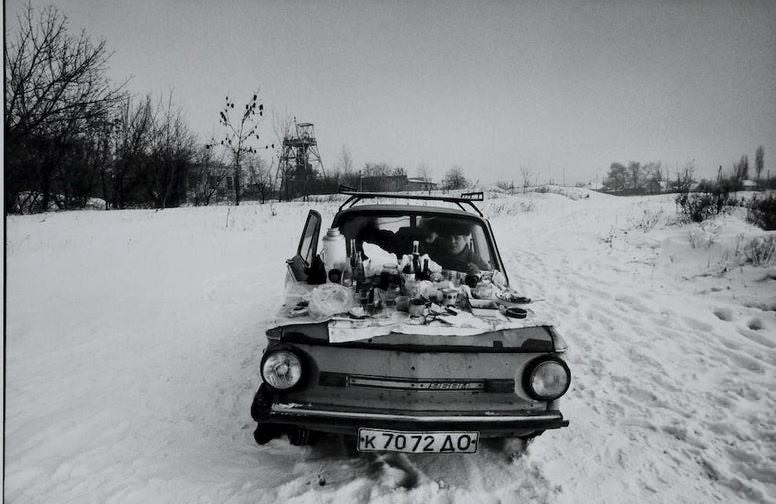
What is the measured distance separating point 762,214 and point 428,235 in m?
9.91

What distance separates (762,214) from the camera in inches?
333

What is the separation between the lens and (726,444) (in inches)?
96.7

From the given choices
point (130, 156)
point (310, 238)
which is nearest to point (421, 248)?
point (310, 238)

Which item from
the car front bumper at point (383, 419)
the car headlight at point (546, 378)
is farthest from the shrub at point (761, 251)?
the car front bumper at point (383, 419)

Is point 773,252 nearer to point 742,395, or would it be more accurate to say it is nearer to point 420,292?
point 742,395

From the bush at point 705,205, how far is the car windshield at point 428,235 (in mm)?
10684

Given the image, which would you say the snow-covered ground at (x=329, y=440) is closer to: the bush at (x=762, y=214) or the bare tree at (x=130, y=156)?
the bush at (x=762, y=214)

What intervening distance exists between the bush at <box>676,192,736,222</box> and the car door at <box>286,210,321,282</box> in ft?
38.8

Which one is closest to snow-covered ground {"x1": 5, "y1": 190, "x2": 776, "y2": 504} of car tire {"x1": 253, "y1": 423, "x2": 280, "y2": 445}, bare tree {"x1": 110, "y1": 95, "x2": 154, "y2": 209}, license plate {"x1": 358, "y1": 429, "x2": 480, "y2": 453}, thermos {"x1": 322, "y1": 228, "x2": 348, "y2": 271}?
car tire {"x1": 253, "y1": 423, "x2": 280, "y2": 445}

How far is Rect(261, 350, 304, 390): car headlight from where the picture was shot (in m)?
1.89

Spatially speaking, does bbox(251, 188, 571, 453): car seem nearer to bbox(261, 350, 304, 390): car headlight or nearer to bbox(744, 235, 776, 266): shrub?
bbox(261, 350, 304, 390): car headlight

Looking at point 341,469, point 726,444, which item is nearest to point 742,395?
point 726,444

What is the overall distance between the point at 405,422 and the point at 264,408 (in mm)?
741

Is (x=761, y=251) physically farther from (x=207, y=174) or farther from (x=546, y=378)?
(x=207, y=174)
